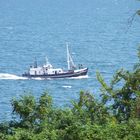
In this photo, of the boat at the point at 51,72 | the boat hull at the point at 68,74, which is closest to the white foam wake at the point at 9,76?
the boat at the point at 51,72

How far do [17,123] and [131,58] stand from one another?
84.5 metres

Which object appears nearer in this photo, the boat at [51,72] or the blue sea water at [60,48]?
the blue sea water at [60,48]

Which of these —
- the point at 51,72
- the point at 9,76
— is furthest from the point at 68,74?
the point at 9,76

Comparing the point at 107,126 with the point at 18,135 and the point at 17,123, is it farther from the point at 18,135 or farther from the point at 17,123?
the point at 17,123

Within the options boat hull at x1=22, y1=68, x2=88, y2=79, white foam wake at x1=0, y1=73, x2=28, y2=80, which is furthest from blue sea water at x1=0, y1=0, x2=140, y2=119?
boat hull at x1=22, y1=68, x2=88, y2=79

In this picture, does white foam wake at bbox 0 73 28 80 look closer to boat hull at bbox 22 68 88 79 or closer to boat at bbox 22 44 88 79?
boat at bbox 22 44 88 79

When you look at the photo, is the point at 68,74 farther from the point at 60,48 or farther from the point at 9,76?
the point at 60,48

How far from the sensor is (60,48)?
121188 mm

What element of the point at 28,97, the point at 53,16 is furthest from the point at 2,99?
the point at 53,16

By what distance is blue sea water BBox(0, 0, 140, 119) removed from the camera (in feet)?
268

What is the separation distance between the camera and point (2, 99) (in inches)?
2790

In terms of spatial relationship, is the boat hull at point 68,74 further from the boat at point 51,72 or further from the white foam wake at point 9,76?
the white foam wake at point 9,76

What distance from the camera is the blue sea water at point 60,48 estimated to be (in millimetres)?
81688

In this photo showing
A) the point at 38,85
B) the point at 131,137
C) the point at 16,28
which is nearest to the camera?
the point at 131,137
